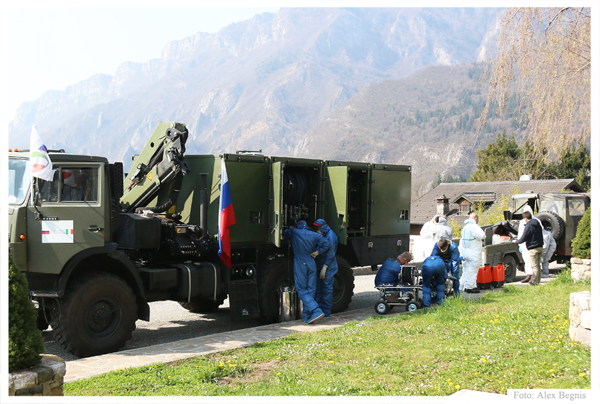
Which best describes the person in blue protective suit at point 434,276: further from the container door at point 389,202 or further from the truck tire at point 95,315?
the truck tire at point 95,315

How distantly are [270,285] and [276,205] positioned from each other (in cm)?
150

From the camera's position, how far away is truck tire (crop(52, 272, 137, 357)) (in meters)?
7.90

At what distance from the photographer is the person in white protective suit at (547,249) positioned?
1660 centimetres

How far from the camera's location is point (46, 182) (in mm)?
7977

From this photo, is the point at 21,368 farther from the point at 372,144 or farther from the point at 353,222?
the point at 372,144

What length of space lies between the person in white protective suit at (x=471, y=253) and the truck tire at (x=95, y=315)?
7.79 m

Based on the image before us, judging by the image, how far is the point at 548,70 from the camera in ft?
42.0

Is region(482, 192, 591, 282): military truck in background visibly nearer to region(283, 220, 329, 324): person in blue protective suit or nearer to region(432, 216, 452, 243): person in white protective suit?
region(432, 216, 452, 243): person in white protective suit

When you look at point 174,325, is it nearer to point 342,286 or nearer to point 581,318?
point 342,286

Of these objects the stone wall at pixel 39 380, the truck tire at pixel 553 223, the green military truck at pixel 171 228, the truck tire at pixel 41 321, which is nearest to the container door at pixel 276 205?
the green military truck at pixel 171 228

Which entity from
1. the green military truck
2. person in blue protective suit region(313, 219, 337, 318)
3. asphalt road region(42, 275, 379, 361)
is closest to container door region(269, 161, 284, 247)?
the green military truck

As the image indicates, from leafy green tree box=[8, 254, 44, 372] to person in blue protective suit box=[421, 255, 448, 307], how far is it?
7436 millimetres

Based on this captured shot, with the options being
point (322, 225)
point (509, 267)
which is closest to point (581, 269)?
point (509, 267)

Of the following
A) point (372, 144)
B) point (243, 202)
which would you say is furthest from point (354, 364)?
point (372, 144)
